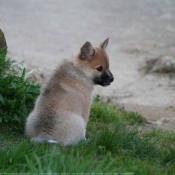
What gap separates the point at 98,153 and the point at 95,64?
160cm

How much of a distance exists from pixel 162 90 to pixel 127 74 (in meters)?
1.39

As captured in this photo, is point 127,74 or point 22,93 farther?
point 127,74

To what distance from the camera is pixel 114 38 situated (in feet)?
49.2

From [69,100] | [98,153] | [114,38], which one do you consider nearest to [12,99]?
[69,100]

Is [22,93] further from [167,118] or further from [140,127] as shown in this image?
[167,118]

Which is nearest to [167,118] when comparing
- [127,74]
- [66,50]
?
[127,74]

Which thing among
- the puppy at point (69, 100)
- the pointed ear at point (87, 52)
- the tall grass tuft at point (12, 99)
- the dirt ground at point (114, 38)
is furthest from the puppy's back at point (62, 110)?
the dirt ground at point (114, 38)

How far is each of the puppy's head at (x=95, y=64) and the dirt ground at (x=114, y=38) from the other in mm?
2198

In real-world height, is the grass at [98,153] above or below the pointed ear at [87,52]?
below

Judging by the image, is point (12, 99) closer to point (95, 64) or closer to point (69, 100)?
point (69, 100)

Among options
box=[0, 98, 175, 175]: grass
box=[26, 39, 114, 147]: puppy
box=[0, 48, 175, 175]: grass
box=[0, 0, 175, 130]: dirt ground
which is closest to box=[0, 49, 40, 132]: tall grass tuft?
box=[0, 48, 175, 175]: grass

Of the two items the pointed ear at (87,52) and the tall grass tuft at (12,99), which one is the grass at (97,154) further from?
the pointed ear at (87,52)

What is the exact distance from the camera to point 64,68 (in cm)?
671

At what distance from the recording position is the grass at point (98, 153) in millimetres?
4570
